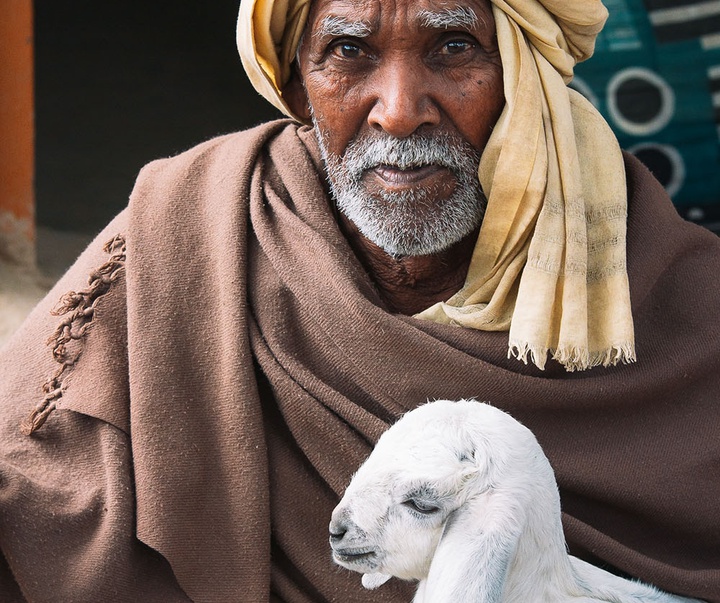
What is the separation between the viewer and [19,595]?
280cm

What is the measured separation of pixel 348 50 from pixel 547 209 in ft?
2.30

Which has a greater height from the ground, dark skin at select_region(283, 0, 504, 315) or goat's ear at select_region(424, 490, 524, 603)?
dark skin at select_region(283, 0, 504, 315)

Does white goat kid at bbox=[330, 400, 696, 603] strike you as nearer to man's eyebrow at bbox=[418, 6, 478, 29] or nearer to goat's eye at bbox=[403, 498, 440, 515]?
goat's eye at bbox=[403, 498, 440, 515]

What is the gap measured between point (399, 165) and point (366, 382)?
57 centimetres

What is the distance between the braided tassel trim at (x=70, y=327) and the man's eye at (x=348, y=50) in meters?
0.79

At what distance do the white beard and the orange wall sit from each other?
137 inches

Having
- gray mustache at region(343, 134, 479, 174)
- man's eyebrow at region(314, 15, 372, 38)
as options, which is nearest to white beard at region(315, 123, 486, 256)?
gray mustache at region(343, 134, 479, 174)

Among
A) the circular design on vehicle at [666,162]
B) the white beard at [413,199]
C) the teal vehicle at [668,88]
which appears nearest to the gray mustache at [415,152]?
the white beard at [413,199]

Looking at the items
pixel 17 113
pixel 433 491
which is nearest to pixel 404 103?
pixel 433 491

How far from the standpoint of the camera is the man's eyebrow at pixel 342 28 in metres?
2.97

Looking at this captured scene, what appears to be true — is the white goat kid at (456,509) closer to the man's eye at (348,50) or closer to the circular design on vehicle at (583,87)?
the man's eye at (348,50)

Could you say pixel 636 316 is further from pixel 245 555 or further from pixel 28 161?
pixel 28 161

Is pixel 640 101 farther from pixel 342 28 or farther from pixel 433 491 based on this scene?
pixel 433 491

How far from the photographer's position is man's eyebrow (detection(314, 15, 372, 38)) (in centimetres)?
297
